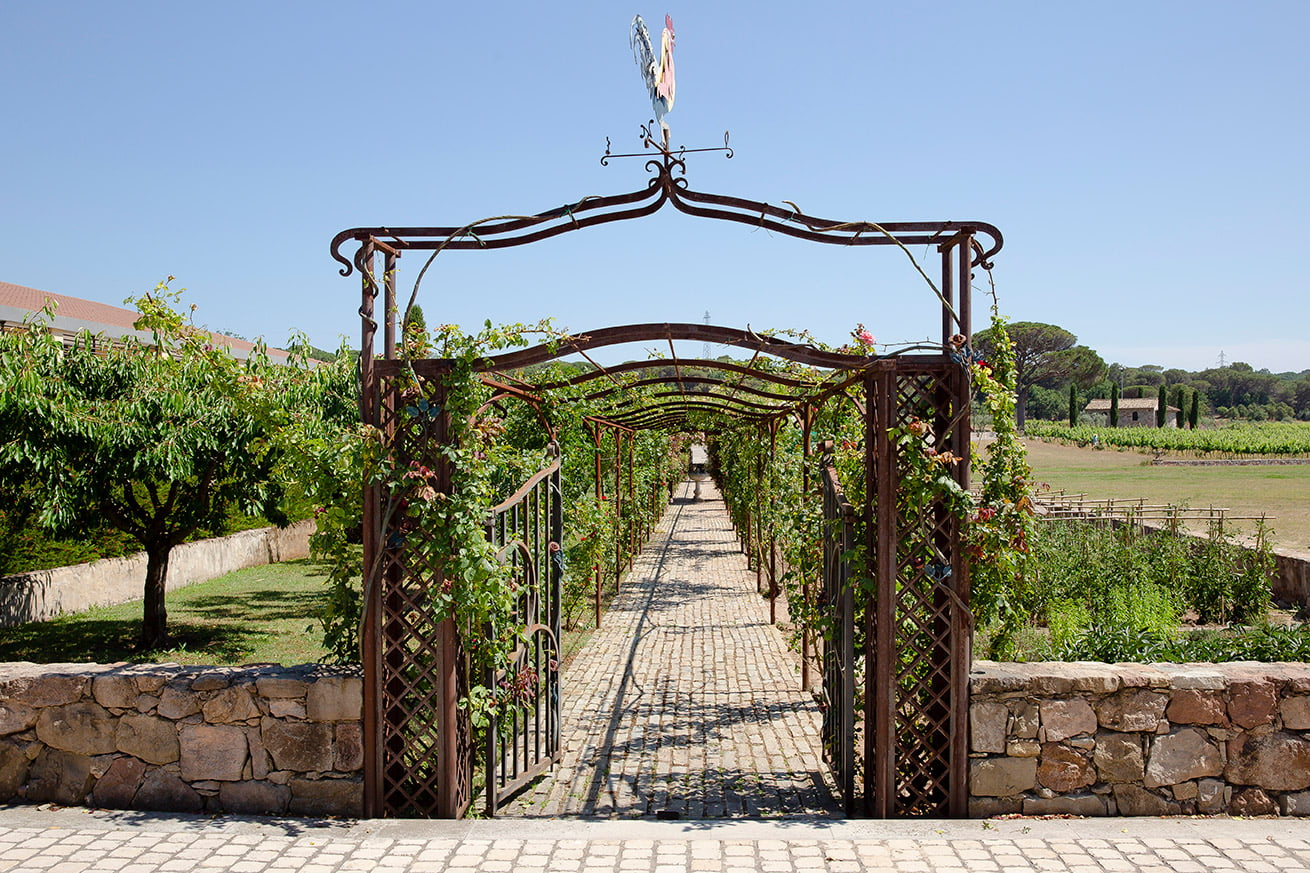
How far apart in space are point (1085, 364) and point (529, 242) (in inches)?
3040

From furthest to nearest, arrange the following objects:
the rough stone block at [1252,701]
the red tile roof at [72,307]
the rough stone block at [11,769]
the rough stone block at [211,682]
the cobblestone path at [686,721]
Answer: the red tile roof at [72,307] < the cobblestone path at [686,721] < the rough stone block at [11,769] < the rough stone block at [211,682] < the rough stone block at [1252,701]

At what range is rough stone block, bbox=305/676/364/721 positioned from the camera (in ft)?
14.4

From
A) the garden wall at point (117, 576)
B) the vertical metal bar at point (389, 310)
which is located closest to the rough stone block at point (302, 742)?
the vertical metal bar at point (389, 310)

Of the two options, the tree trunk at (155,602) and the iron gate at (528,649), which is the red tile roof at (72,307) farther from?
the iron gate at (528,649)

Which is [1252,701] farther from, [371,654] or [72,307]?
[72,307]

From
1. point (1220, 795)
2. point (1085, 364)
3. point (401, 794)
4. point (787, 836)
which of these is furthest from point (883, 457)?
point (1085, 364)

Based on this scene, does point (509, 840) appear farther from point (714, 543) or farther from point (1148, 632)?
point (714, 543)

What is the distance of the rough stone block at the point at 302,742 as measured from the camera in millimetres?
4422

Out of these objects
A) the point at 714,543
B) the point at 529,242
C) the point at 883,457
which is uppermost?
the point at 529,242

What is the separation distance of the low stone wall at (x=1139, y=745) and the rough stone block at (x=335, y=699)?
309 cm

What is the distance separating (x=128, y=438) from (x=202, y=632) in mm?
3023

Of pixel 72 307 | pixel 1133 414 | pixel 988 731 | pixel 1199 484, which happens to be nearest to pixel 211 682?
pixel 988 731

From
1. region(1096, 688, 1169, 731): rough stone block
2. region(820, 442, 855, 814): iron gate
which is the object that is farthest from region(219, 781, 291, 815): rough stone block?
region(1096, 688, 1169, 731): rough stone block

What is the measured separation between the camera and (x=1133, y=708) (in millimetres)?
4355
